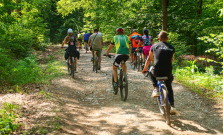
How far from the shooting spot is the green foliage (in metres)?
3.77

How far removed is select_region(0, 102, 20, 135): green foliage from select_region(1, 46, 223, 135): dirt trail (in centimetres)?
56

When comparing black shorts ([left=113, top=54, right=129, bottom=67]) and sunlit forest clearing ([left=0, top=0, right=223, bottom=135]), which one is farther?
black shorts ([left=113, top=54, right=129, bottom=67])

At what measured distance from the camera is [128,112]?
597cm

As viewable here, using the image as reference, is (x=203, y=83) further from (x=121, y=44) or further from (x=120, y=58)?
(x=121, y=44)

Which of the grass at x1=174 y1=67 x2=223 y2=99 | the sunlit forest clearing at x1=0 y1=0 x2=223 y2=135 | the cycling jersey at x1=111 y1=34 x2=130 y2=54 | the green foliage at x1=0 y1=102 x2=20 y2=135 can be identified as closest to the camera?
the green foliage at x1=0 y1=102 x2=20 y2=135

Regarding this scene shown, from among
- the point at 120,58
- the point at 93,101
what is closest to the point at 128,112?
the point at 93,101

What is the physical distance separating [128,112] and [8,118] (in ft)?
10.4

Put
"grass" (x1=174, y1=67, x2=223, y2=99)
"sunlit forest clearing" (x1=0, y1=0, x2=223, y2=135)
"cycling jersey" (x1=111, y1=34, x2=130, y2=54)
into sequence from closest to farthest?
"sunlit forest clearing" (x1=0, y1=0, x2=223, y2=135)
"cycling jersey" (x1=111, y1=34, x2=130, y2=54)
"grass" (x1=174, y1=67, x2=223, y2=99)

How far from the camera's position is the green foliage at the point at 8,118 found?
12.4ft

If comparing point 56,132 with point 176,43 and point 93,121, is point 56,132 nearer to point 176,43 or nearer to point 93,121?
point 93,121

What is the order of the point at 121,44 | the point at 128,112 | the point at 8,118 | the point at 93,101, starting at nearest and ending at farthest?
the point at 8,118 < the point at 128,112 < the point at 121,44 < the point at 93,101

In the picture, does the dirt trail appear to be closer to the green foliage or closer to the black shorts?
the green foliage

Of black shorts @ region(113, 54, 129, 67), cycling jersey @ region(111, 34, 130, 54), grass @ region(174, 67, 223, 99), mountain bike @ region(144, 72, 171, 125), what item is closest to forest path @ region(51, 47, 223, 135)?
mountain bike @ region(144, 72, 171, 125)

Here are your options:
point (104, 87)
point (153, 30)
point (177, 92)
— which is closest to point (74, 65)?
point (104, 87)
